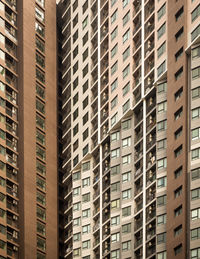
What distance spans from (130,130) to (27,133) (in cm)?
1572

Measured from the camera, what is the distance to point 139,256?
5246 inches

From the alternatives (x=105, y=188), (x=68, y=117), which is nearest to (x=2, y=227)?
(x=105, y=188)

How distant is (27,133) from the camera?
486 ft

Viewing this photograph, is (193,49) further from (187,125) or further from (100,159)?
(100,159)

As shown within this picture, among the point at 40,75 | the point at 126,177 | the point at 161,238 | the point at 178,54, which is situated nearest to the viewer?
the point at 161,238

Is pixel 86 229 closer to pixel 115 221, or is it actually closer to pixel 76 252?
pixel 76 252

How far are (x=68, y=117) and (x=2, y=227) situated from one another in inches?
972

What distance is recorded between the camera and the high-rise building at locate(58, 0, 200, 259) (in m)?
127

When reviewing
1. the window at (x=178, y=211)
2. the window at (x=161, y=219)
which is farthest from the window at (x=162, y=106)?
the window at (x=178, y=211)

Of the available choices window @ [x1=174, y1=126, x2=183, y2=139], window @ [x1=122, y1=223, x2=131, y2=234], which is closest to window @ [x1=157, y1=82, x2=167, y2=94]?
window @ [x1=174, y1=126, x2=183, y2=139]

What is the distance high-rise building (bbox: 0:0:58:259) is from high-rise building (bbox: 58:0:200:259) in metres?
3.54

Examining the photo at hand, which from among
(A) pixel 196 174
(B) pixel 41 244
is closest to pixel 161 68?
(A) pixel 196 174

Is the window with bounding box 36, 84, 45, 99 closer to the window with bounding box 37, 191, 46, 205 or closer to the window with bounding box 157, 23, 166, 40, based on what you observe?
the window with bounding box 37, 191, 46, 205

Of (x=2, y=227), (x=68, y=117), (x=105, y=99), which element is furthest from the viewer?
A: (x=68, y=117)
